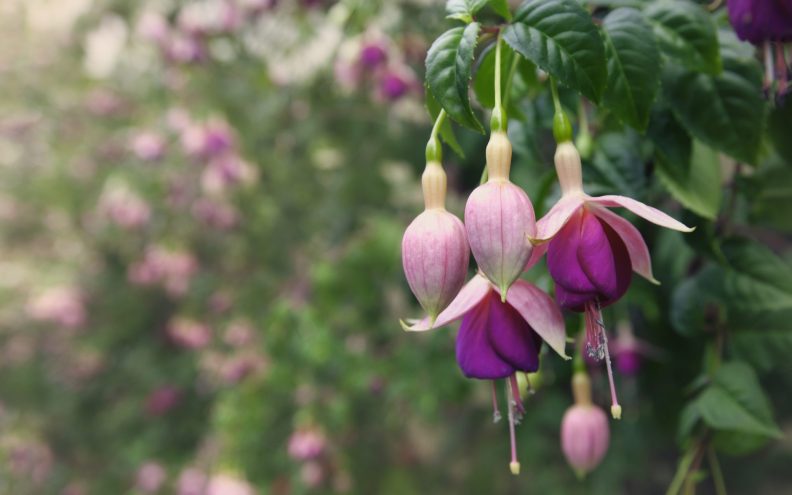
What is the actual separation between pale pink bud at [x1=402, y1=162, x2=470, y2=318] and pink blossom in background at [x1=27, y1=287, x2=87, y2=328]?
2034 mm

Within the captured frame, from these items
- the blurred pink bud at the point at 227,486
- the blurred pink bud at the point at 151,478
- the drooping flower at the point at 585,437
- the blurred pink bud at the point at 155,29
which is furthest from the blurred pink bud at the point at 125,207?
the drooping flower at the point at 585,437

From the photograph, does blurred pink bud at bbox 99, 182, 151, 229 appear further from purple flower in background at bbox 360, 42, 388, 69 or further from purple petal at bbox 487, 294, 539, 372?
purple petal at bbox 487, 294, 539, 372

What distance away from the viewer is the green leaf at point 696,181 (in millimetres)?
467

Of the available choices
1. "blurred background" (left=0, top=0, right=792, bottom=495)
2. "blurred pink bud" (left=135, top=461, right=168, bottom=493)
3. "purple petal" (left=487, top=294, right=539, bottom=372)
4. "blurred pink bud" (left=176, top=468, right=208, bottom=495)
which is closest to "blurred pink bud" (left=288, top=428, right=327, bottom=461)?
"blurred background" (left=0, top=0, right=792, bottom=495)

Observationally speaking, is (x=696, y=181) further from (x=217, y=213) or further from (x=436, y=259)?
(x=217, y=213)

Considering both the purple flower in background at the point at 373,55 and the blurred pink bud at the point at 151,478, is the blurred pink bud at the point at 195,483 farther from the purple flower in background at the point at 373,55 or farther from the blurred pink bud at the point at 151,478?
the purple flower in background at the point at 373,55

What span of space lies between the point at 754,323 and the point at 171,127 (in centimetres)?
157

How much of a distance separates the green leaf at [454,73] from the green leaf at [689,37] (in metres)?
0.16

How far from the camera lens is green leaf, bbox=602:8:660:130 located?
37 centimetres

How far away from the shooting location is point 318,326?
1.22 m

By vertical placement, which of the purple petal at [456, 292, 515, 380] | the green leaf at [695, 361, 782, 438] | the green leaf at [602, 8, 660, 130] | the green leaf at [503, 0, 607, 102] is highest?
the green leaf at [503, 0, 607, 102]

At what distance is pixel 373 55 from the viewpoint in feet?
3.83

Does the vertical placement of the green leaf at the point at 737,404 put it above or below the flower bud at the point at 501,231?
below

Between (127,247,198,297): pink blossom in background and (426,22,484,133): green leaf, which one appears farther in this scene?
(127,247,198,297): pink blossom in background
